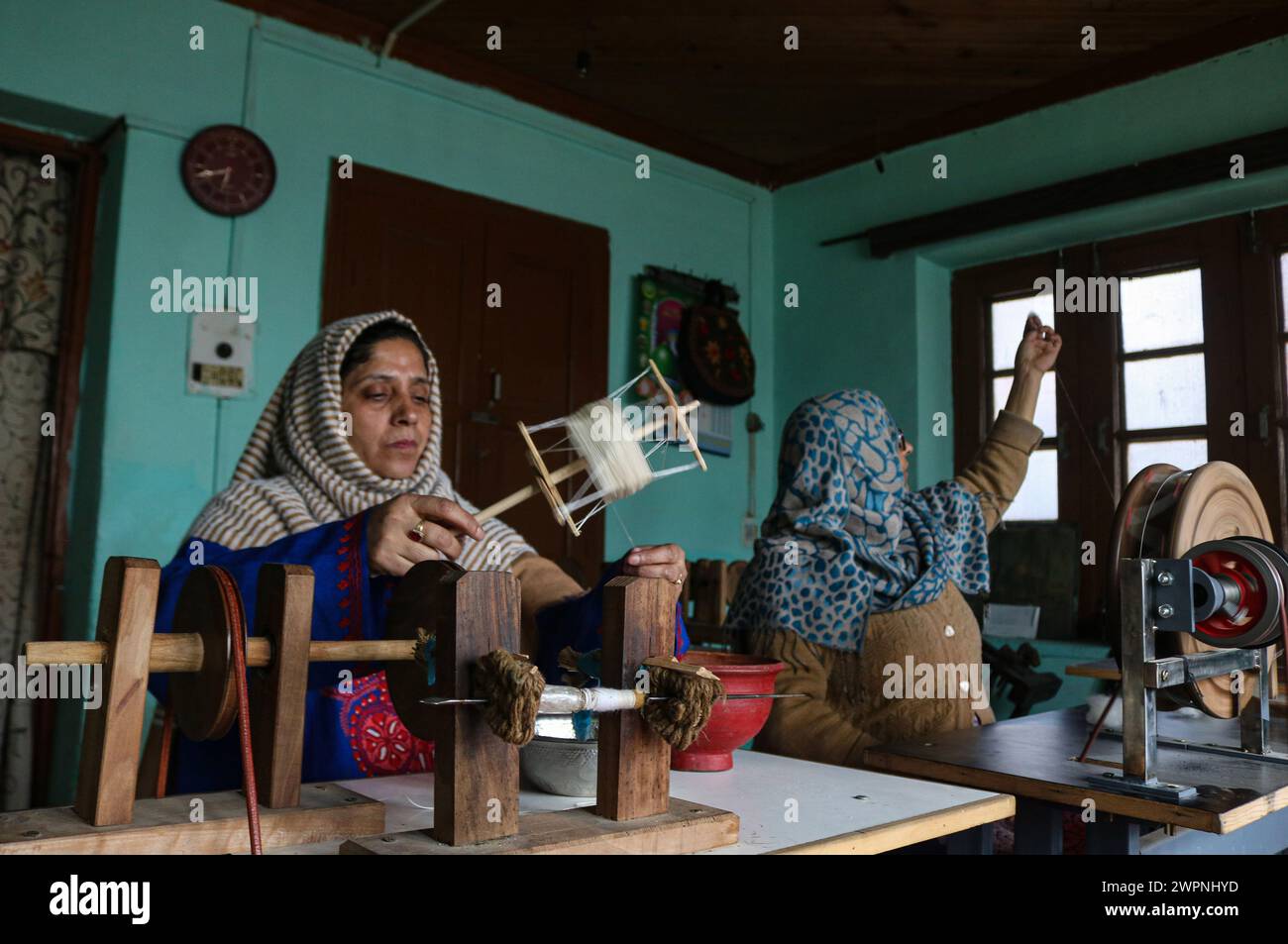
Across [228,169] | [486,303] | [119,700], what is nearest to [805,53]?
[486,303]

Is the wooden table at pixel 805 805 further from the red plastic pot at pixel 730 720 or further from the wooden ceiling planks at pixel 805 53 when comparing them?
the wooden ceiling planks at pixel 805 53

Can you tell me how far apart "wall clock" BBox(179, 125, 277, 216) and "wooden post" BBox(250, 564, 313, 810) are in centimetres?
276

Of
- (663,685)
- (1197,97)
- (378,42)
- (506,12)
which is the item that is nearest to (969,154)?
(1197,97)

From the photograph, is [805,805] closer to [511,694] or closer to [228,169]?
[511,694]

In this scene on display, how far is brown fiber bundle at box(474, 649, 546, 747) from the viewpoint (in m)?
0.88

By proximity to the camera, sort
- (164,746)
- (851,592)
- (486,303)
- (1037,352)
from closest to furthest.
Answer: (164,746)
(851,592)
(1037,352)
(486,303)

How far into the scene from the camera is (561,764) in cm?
119

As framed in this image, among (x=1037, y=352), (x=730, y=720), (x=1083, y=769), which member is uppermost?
(x=1037, y=352)

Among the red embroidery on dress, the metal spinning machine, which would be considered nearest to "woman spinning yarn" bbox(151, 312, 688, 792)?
the red embroidery on dress

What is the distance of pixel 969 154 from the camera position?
446 centimetres

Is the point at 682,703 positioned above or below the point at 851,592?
below

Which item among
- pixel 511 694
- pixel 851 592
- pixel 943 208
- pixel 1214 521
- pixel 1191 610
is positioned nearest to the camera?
pixel 511 694

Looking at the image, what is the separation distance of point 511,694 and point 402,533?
0.54 meters

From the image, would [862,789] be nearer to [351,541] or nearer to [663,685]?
[663,685]
